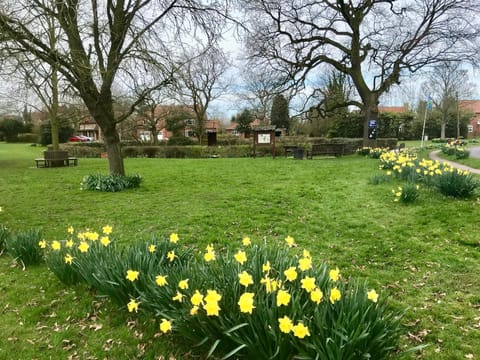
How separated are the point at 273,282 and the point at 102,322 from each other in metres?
1.62

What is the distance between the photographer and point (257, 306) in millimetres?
2055

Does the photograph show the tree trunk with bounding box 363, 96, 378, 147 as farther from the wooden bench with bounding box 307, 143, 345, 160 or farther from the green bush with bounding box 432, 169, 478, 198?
the green bush with bounding box 432, 169, 478, 198

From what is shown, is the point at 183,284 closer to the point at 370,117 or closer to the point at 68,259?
the point at 68,259

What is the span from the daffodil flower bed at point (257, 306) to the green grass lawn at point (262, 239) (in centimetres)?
30

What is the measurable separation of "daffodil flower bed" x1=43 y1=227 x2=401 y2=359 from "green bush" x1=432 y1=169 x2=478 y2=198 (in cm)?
485

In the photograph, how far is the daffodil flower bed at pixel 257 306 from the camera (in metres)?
1.90

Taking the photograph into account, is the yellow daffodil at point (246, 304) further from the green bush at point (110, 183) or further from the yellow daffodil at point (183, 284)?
the green bush at point (110, 183)

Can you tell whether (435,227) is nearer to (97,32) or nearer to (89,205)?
(89,205)

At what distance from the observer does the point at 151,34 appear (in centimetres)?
905

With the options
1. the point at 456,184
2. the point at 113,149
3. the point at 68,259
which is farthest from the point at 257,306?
the point at 113,149

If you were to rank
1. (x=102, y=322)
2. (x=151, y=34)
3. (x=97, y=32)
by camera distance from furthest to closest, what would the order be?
(x=151, y=34) < (x=97, y=32) < (x=102, y=322)

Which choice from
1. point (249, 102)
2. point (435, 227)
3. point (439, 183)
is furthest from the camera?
point (249, 102)

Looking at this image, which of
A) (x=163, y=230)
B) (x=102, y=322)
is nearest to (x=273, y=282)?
(x=102, y=322)

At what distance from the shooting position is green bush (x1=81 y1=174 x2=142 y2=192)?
899 cm
